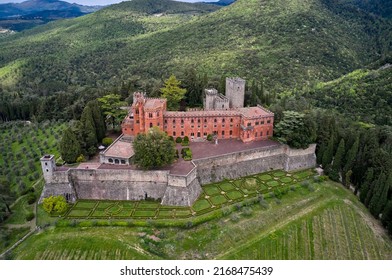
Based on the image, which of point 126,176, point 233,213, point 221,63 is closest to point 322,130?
point 233,213

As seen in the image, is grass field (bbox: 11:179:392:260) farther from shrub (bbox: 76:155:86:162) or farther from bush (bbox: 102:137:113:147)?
bush (bbox: 102:137:113:147)

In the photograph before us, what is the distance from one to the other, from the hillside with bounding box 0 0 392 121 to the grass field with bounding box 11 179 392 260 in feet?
223

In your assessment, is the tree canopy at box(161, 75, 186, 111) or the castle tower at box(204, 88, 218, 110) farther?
the tree canopy at box(161, 75, 186, 111)

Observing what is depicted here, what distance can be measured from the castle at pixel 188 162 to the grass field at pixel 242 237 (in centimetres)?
417

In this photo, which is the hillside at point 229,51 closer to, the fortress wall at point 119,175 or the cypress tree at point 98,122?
the cypress tree at point 98,122

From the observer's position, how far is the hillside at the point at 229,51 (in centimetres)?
12988

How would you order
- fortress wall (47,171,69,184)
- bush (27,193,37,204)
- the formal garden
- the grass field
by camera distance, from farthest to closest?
Result: bush (27,193,37,204) → fortress wall (47,171,69,184) → the formal garden → the grass field

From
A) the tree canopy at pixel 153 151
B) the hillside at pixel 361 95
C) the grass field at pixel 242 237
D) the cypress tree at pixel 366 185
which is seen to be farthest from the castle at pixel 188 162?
the hillside at pixel 361 95

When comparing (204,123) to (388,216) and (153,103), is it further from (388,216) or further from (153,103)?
(388,216)

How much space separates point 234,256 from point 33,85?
139675 mm

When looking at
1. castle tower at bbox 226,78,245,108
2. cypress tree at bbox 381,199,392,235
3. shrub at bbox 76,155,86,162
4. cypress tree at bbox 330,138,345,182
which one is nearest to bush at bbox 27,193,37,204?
shrub at bbox 76,155,86,162

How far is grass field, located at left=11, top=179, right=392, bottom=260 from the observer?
4622cm

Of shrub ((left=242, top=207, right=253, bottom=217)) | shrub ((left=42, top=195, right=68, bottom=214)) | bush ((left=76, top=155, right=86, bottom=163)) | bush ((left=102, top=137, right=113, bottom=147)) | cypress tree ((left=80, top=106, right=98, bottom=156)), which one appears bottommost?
shrub ((left=242, top=207, right=253, bottom=217))

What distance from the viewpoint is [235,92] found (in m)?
75.7
